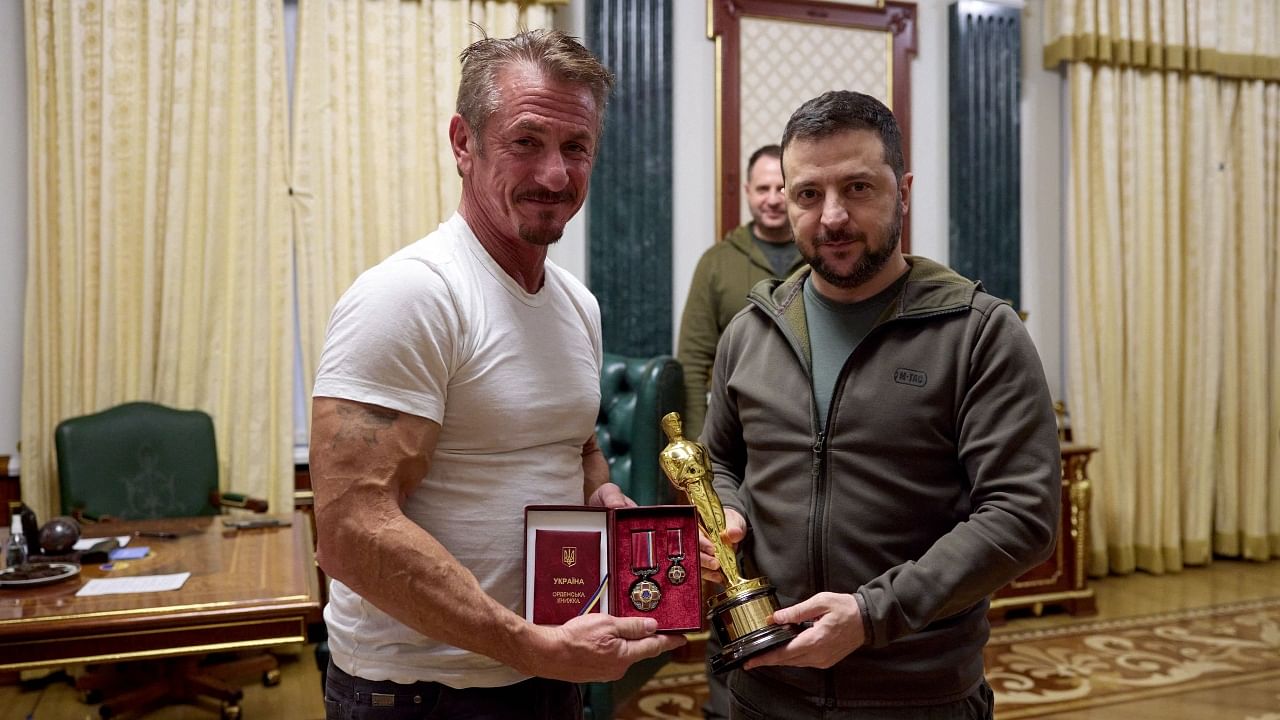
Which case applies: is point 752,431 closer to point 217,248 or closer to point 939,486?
point 939,486

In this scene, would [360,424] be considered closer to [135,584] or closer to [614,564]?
[614,564]

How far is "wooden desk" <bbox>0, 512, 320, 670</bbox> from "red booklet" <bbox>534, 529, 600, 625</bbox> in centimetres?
116

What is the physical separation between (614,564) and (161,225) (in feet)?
11.0

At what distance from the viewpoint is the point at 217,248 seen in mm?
4078

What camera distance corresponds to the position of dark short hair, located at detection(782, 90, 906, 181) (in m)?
1.47

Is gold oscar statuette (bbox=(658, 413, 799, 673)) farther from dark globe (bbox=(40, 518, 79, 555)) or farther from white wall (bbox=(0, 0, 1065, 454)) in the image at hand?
white wall (bbox=(0, 0, 1065, 454))

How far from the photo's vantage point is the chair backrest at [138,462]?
368 cm

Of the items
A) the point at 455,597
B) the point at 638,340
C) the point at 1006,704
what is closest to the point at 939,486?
the point at 455,597

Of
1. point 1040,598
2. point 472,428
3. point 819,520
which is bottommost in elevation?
point 1040,598

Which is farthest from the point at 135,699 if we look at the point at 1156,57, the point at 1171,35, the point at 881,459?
the point at 1171,35

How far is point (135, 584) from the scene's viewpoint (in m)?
2.39

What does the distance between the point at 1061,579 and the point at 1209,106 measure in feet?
9.04

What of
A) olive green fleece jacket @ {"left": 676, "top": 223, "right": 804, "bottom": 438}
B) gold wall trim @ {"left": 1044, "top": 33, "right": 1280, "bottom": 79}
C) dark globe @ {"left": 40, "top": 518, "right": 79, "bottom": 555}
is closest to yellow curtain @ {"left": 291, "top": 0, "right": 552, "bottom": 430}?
olive green fleece jacket @ {"left": 676, "top": 223, "right": 804, "bottom": 438}

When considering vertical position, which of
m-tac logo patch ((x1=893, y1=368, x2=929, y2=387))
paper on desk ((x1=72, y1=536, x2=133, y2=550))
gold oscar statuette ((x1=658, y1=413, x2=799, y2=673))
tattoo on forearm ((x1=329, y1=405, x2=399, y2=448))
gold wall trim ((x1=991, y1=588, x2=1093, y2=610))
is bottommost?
gold wall trim ((x1=991, y1=588, x2=1093, y2=610))
